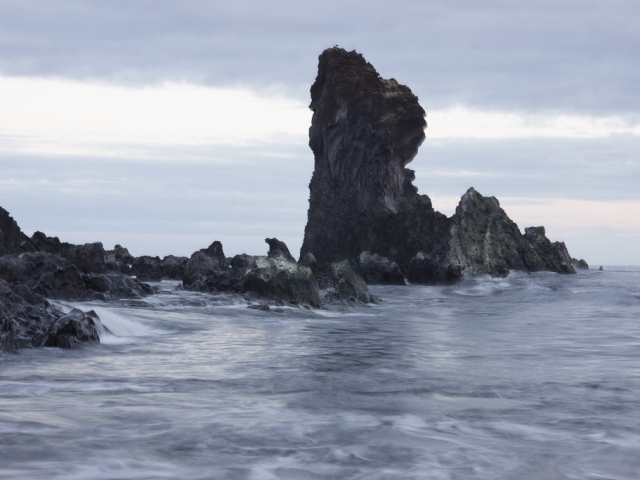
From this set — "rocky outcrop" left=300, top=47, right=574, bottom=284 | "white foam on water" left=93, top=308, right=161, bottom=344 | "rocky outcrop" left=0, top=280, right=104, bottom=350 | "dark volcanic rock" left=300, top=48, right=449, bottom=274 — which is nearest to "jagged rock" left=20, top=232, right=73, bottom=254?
"white foam on water" left=93, top=308, right=161, bottom=344

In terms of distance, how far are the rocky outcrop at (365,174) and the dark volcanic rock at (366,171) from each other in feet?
0.30

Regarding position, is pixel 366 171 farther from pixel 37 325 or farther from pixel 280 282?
pixel 37 325

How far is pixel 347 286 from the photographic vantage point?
75.7ft

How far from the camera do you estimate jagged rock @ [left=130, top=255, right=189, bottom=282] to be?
41.6m

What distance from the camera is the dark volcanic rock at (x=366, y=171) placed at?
6244 cm

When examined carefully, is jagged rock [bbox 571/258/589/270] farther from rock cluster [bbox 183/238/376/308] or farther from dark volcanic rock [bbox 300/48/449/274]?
rock cluster [bbox 183/238/376/308]

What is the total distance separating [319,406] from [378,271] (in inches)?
1590

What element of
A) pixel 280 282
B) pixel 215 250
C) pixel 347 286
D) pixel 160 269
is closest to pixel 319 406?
pixel 280 282

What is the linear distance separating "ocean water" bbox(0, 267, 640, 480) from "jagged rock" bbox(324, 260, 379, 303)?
26.6 feet

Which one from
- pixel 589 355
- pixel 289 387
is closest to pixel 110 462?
pixel 289 387

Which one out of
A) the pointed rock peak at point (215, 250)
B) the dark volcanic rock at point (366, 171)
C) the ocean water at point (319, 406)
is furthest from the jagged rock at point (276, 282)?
the dark volcanic rock at point (366, 171)

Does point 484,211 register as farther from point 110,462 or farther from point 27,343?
point 110,462

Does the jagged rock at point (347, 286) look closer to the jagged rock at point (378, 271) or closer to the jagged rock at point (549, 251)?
the jagged rock at point (378, 271)

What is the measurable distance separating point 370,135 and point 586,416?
191 ft
